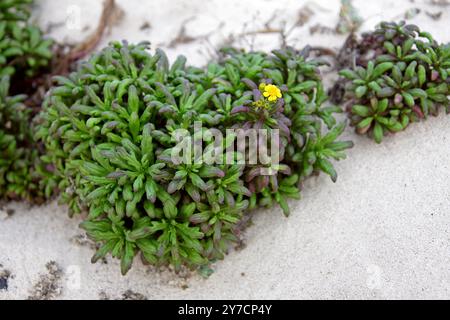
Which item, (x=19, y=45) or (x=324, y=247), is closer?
(x=324, y=247)

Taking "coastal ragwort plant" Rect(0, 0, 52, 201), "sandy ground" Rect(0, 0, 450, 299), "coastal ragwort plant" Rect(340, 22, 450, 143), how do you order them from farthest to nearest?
"coastal ragwort plant" Rect(0, 0, 52, 201)
"coastal ragwort plant" Rect(340, 22, 450, 143)
"sandy ground" Rect(0, 0, 450, 299)

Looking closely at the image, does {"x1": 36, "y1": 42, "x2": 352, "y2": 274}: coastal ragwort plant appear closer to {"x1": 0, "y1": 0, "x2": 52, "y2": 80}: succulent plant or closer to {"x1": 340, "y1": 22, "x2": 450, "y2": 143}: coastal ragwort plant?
{"x1": 340, "y1": 22, "x2": 450, "y2": 143}: coastal ragwort plant

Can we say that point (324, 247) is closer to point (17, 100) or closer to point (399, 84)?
point (399, 84)

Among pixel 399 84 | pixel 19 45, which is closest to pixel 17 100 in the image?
pixel 19 45

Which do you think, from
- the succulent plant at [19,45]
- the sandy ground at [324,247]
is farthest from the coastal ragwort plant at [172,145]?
the succulent plant at [19,45]

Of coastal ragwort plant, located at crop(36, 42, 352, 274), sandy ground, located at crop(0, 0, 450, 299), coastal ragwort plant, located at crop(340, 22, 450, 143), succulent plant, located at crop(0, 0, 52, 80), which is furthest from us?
succulent plant, located at crop(0, 0, 52, 80)

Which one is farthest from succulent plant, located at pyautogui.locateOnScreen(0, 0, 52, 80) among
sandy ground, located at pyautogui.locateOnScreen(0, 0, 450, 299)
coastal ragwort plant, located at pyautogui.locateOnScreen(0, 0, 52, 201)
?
sandy ground, located at pyautogui.locateOnScreen(0, 0, 450, 299)
